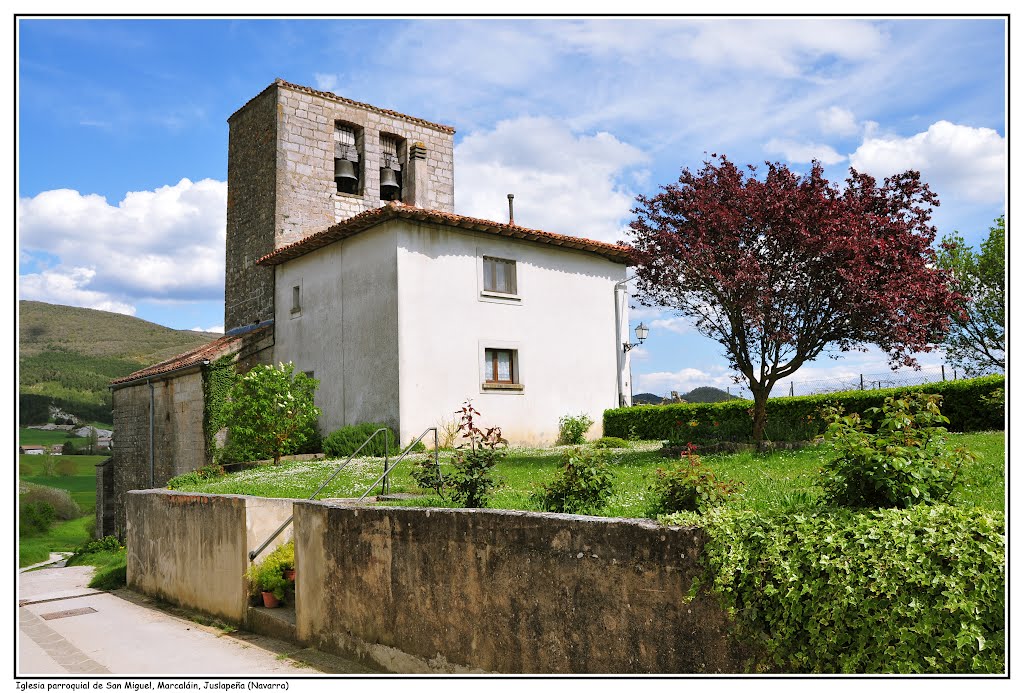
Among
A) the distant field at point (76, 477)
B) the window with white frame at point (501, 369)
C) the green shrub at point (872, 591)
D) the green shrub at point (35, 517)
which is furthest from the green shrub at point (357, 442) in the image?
the distant field at point (76, 477)

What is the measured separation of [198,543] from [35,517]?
29576 millimetres

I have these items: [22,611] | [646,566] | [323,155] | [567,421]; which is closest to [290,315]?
[323,155]

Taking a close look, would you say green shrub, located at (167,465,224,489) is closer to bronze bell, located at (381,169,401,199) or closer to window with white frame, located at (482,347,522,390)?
window with white frame, located at (482,347,522,390)

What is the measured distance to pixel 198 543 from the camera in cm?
1182

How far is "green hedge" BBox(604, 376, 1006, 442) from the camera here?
14.5m

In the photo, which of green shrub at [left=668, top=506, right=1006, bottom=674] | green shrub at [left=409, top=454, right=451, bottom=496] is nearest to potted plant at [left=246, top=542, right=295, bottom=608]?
green shrub at [left=409, top=454, right=451, bottom=496]

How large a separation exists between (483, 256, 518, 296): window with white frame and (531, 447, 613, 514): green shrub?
1273cm

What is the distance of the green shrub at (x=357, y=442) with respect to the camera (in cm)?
1755

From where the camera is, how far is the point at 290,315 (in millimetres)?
22141

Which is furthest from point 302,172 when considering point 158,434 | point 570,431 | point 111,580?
point 111,580

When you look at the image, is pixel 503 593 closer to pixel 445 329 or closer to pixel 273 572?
pixel 273 572

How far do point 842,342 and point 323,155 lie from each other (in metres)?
17.3

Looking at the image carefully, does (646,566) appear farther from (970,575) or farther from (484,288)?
(484,288)

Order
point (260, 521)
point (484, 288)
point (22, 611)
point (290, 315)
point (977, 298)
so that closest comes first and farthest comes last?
point (260, 521)
point (22, 611)
point (484, 288)
point (290, 315)
point (977, 298)
